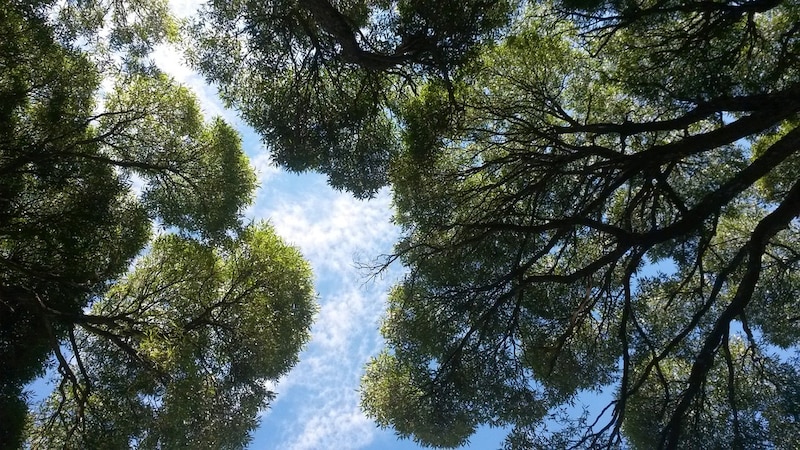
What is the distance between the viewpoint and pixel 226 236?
36.0 feet

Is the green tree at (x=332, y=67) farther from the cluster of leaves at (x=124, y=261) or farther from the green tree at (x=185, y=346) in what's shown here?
the green tree at (x=185, y=346)

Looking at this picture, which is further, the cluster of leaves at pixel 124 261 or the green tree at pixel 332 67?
the green tree at pixel 332 67

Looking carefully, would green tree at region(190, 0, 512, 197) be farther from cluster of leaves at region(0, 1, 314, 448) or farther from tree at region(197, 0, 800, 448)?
cluster of leaves at region(0, 1, 314, 448)

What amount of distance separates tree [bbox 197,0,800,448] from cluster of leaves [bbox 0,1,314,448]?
1.79m

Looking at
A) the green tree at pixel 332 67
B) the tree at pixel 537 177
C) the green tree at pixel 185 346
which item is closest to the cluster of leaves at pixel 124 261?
the green tree at pixel 185 346

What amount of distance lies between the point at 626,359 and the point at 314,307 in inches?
265

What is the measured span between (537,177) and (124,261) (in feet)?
23.8

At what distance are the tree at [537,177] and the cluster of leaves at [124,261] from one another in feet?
5.87

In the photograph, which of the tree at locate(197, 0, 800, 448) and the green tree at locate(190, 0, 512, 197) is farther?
the green tree at locate(190, 0, 512, 197)

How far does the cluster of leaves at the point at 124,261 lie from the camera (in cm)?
817

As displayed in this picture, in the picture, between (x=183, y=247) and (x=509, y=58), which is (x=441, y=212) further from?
(x=183, y=247)

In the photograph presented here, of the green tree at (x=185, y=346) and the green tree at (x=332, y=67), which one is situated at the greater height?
the green tree at (x=332, y=67)

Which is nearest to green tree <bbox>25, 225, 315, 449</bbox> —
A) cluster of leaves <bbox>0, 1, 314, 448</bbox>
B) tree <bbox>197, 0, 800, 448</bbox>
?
cluster of leaves <bbox>0, 1, 314, 448</bbox>

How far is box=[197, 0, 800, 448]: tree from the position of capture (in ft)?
26.1
